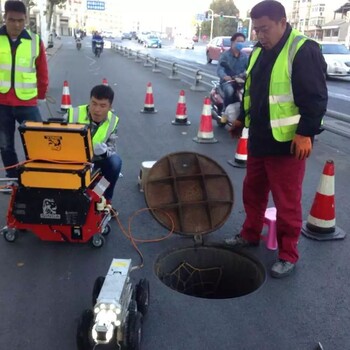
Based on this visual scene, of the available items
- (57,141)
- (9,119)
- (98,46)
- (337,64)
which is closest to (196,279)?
(57,141)

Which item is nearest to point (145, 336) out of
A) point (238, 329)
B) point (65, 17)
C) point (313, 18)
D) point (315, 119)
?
point (238, 329)

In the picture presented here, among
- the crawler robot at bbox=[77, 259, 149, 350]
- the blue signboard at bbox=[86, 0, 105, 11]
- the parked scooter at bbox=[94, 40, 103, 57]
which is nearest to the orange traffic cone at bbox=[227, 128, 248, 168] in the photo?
the crawler robot at bbox=[77, 259, 149, 350]

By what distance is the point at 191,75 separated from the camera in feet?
61.5

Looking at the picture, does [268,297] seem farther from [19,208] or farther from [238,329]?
[19,208]

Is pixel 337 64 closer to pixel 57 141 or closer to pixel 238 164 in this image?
pixel 238 164

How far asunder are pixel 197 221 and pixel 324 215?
1219 millimetres

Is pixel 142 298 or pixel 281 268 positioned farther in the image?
pixel 281 268

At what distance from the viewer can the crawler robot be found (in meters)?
2.20

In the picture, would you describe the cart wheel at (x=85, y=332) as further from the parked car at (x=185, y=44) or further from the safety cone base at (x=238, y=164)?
the parked car at (x=185, y=44)

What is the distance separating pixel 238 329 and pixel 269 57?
1.90 meters

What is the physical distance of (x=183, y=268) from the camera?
12.5 feet

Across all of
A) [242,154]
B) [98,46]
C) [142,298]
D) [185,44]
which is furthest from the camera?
[185,44]

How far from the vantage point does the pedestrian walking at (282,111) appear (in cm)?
288

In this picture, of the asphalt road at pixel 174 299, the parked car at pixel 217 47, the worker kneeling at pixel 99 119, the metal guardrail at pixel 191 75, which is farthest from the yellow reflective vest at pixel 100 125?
the parked car at pixel 217 47
